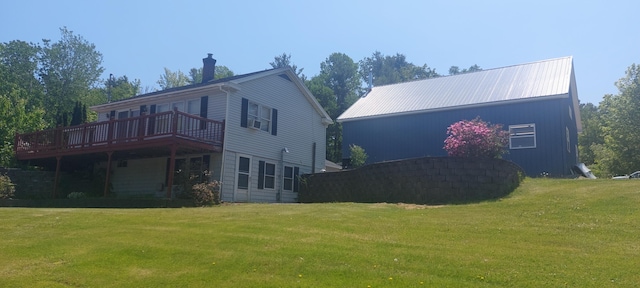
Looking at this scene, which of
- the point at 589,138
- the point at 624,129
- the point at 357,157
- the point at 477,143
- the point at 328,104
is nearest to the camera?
the point at 477,143

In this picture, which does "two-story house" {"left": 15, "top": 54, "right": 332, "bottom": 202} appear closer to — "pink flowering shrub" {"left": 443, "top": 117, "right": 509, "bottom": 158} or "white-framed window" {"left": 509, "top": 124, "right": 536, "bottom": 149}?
"pink flowering shrub" {"left": 443, "top": 117, "right": 509, "bottom": 158}

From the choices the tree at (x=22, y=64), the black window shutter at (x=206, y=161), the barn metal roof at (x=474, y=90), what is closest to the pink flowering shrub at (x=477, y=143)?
the barn metal roof at (x=474, y=90)

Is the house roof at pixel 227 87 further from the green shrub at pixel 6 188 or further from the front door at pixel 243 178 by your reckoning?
the green shrub at pixel 6 188

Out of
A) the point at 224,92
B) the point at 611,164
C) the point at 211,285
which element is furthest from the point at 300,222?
the point at 611,164

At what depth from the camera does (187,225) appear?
38.6ft

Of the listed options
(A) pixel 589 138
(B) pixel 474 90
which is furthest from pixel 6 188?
(A) pixel 589 138

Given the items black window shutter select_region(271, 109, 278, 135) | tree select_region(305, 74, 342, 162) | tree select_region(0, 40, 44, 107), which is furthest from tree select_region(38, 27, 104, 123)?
black window shutter select_region(271, 109, 278, 135)

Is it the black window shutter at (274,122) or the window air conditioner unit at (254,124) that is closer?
the window air conditioner unit at (254,124)

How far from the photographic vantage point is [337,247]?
895 centimetres

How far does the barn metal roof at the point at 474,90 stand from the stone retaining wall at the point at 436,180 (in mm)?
7192

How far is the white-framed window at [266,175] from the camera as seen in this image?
23.0 metres

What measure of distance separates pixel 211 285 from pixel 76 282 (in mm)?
1974

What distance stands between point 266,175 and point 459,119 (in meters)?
9.68

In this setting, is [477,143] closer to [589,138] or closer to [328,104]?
[328,104]
